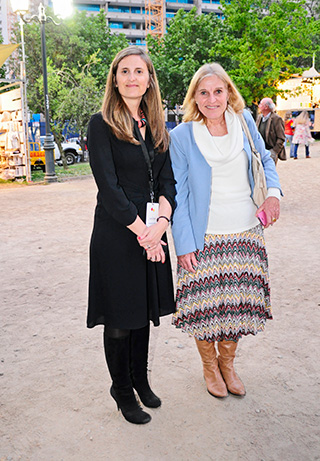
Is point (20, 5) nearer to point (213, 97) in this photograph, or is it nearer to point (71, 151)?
point (71, 151)

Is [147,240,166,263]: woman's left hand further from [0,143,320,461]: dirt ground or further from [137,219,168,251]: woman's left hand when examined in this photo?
[0,143,320,461]: dirt ground

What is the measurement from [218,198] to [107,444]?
1479mm

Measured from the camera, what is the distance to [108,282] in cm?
261

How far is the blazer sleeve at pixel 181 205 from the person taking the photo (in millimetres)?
2809

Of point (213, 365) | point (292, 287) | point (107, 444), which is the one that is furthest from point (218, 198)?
point (292, 287)

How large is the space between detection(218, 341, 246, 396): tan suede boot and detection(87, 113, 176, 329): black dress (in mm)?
611

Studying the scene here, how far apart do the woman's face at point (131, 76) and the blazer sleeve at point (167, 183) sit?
14.3 inches

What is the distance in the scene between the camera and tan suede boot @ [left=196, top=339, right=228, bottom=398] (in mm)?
3029

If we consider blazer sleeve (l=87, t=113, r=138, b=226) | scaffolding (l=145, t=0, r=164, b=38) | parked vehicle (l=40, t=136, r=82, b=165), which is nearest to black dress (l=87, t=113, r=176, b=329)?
blazer sleeve (l=87, t=113, r=138, b=226)

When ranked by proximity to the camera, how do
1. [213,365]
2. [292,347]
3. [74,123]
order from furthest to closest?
[74,123], [292,347], [213,365]

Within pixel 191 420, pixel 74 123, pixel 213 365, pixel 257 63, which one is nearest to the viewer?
pixel 191 420

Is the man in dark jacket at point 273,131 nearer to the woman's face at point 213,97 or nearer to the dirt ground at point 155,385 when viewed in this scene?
the dirt ground at point 155,385

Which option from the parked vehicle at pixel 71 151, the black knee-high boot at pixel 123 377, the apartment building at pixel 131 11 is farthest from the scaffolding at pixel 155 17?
the black knee-high boot at pixel 123 377

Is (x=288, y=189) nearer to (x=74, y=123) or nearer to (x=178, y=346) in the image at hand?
(x=178, y=346)
